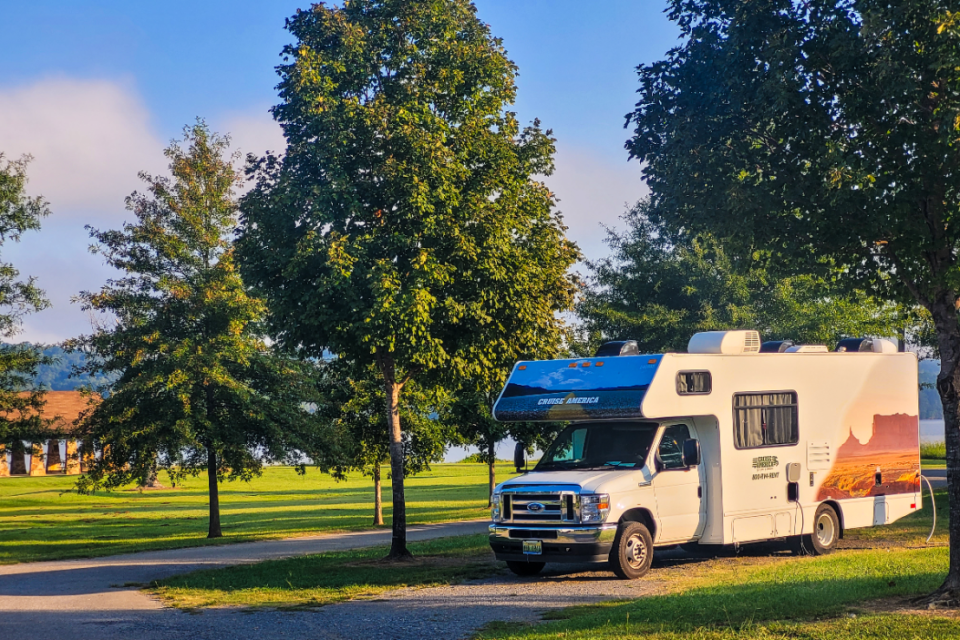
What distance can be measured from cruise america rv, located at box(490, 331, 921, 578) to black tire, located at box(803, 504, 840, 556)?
3 centimetres

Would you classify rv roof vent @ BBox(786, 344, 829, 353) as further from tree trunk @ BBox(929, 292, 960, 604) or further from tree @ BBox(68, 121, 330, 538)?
tree @ BBox(68, 121, 330, 538)

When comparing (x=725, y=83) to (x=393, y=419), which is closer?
(x=725, y=83)

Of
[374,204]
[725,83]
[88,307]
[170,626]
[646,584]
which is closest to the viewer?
[170,626]

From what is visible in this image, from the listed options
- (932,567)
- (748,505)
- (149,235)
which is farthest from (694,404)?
(149,235)

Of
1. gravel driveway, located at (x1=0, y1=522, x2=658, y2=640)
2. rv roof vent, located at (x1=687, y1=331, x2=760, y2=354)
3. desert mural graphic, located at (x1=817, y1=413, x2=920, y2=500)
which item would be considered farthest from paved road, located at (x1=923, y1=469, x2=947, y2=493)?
gravel driveway, located at (x1=0, y1=522, x2=658, y2=640)

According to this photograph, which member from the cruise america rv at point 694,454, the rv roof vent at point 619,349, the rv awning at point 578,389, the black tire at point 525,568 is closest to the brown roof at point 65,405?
the rv awning at point 578,389

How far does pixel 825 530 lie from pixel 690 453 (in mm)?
3863

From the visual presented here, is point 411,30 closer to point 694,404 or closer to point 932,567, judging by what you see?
point 694,404

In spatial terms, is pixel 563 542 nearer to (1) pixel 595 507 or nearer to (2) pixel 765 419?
(1) pixel 595 507

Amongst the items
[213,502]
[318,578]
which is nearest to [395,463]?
[318,578]

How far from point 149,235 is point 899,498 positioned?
20594mm

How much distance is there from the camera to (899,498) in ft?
63.5

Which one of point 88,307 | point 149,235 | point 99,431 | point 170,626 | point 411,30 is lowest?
point 170,626

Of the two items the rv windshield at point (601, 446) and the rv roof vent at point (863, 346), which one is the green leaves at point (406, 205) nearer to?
the rv windshield at point (601, 446)
